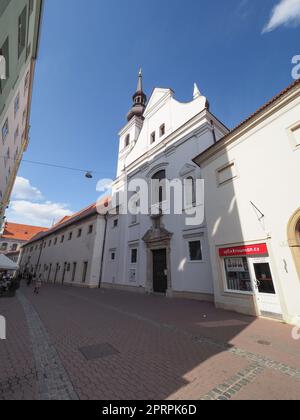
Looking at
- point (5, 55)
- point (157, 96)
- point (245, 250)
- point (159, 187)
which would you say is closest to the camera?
point (245, 250)

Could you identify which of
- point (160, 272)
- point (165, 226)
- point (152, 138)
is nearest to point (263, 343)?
point (160, 272)

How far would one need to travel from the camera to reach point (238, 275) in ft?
29.6

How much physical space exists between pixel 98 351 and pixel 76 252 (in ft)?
75.8

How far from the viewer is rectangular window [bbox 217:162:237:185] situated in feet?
32.7

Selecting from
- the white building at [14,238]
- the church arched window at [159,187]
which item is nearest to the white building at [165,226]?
the church arched window at [159,187]

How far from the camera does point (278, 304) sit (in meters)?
7.38

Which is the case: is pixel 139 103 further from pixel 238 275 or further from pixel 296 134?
pixel 238 275

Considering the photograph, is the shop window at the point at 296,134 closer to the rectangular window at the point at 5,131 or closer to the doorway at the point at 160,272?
the doorway at the point at 160,272

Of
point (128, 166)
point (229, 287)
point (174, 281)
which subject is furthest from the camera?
point (128, 166)

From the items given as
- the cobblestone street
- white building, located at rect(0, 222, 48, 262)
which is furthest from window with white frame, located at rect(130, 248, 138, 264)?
white building, located at rect(0, 222, 48, 262)

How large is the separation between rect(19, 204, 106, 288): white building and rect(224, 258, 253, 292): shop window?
1599cm
